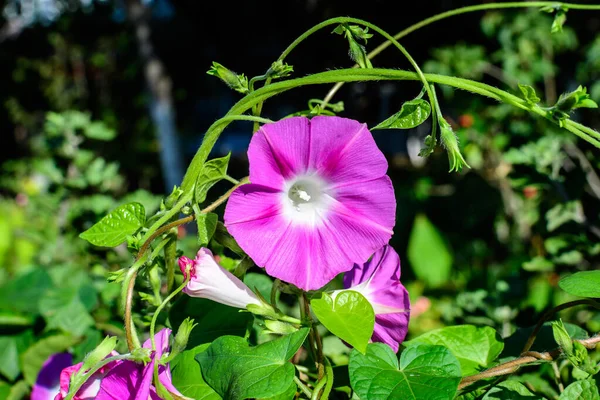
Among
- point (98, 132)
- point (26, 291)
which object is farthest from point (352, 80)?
point (98, 132)

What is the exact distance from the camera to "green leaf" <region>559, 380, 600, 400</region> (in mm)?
538

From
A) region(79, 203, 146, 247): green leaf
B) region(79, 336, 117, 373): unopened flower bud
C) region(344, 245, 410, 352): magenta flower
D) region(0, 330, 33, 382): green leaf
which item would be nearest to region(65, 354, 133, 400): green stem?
region(79, 336, 117, 373): unopened flower bud

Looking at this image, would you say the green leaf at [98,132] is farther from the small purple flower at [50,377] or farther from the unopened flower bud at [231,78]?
the unopened flower bud at [231,78]

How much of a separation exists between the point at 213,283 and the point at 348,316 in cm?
13

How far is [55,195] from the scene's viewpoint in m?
1.80

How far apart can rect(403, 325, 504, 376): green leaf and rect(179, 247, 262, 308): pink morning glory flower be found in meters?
0.18

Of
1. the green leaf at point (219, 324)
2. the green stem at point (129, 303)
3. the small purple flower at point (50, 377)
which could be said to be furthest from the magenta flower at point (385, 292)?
the small purple flower at point (50, 377)

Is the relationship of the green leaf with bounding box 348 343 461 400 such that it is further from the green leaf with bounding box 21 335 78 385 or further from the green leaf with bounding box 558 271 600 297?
the green leaf with bounding box 21 335 78 385

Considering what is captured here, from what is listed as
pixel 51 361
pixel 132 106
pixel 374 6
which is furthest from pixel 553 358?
pixel 132 106

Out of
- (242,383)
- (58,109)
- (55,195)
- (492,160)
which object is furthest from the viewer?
(58,109)

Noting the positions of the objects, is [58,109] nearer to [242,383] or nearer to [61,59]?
[61,59]

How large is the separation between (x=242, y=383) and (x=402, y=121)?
0.87 ft

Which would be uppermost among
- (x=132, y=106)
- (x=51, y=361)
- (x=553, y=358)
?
(x=553, y=358)

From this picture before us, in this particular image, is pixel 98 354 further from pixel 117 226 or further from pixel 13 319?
pixel 13 319
